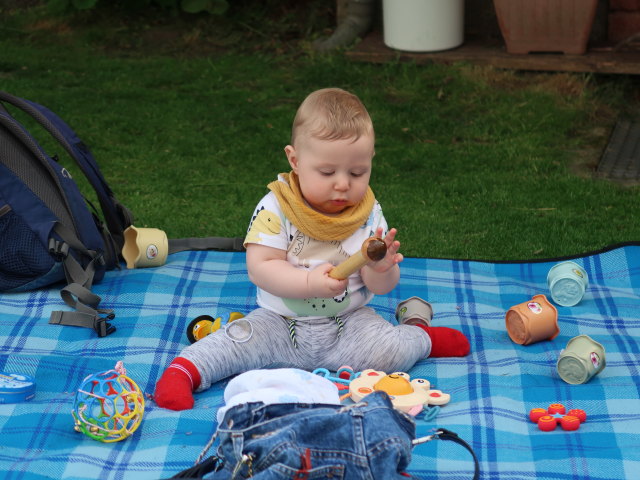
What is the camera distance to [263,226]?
2539 mm

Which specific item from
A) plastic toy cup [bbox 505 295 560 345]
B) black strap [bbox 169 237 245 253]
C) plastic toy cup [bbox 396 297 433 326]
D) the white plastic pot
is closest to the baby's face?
plastic toy cup [bbox 396 297 433 326]

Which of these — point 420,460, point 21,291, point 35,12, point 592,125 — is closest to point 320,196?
point 420,460

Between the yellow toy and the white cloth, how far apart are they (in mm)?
434

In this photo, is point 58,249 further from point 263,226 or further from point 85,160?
point 263,226

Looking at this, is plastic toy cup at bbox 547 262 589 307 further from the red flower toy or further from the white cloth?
the white cloth

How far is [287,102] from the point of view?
5191 millimetres

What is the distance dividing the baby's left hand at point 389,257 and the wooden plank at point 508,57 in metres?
3.08

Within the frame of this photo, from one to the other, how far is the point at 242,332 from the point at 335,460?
70 centimetres

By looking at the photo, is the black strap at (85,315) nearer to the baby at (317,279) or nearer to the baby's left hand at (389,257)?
the baby at (317,279)

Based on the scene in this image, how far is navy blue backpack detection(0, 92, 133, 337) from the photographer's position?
9.43 feet

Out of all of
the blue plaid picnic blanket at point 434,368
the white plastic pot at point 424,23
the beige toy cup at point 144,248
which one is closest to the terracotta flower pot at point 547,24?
the white plastic pot at point 424,23

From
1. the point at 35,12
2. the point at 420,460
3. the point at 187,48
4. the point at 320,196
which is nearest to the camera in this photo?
the point at 420,460

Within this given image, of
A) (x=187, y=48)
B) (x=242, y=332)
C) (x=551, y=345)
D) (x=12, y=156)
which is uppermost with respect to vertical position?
(x=12, y=156)

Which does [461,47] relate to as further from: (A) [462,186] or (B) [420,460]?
(B) [420,460]
